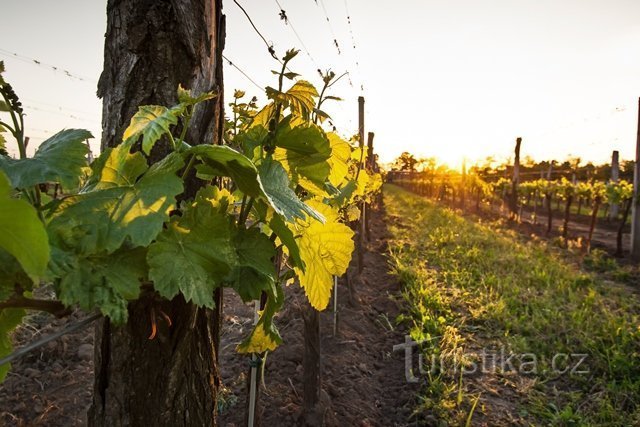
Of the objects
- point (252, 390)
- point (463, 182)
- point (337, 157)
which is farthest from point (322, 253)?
point (463, 182)

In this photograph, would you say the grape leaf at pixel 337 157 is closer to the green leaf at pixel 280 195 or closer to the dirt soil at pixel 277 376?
the green leaf at pixel 280 195

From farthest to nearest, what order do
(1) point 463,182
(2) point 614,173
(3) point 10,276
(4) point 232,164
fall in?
(1) point 463,182 < (2) point 614,173 < (4) point 232,164 < (3) point 10,276

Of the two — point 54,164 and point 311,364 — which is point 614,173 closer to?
point 311,364

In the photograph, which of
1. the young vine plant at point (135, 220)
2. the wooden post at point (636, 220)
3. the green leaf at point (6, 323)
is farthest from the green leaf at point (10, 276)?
the wooden post at point (636, 220)

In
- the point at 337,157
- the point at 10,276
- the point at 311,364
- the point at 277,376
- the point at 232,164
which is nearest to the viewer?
the point at 10,276

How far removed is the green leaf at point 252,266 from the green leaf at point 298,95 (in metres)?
0.35

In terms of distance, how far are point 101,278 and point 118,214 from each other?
11cm

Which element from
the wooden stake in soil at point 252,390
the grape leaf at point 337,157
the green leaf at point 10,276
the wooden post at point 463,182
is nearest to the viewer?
the green leaf at point 10,276

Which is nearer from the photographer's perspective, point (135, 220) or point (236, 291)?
point (135, 220)

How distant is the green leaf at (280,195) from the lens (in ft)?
2.44

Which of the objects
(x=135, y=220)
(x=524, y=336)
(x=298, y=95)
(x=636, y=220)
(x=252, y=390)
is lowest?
(x=524, y=336)

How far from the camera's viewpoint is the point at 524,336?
16.7 ft

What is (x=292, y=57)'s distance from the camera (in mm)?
911

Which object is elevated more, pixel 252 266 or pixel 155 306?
pixel 252 266
